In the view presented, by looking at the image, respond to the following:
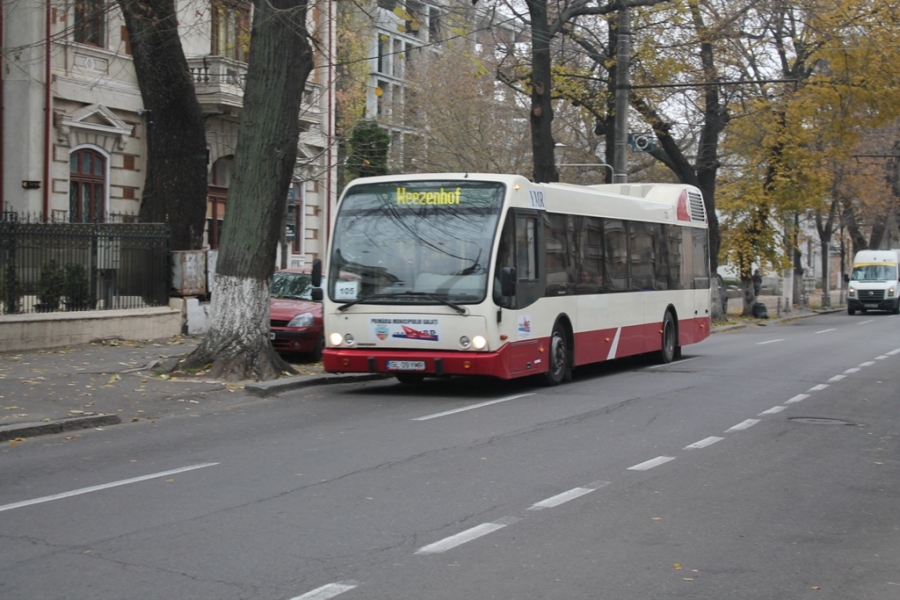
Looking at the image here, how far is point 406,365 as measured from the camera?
1416 centimetres

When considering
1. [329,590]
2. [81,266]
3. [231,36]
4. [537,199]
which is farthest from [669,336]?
[329,590]

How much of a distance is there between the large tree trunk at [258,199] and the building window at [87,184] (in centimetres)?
1170

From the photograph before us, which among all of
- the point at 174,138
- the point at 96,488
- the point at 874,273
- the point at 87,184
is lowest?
the point at 96,488

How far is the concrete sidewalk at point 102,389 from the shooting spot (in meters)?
11.9

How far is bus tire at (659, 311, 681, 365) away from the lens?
808 inches

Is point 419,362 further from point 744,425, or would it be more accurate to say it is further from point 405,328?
point 744,425

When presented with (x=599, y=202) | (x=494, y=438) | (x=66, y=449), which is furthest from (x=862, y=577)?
(x=599, y=202)

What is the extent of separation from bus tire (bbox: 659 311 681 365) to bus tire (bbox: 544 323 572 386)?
4.69 metres

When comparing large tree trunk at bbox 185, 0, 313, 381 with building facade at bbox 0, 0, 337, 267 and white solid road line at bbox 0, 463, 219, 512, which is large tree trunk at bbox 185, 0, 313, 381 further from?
building facade at bbox 0, 0, 337, 267

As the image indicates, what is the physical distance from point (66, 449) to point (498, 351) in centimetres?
555

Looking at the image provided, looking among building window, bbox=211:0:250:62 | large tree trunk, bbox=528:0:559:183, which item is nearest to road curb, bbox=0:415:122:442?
large tree trunk, bbox=528:0:559:183

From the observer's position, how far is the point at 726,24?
86.5ft

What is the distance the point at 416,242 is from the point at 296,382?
2709mm

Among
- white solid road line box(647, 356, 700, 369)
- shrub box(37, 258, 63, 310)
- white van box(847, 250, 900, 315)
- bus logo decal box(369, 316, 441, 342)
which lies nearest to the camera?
bus logo decal box(369, 316, 441, 342)
